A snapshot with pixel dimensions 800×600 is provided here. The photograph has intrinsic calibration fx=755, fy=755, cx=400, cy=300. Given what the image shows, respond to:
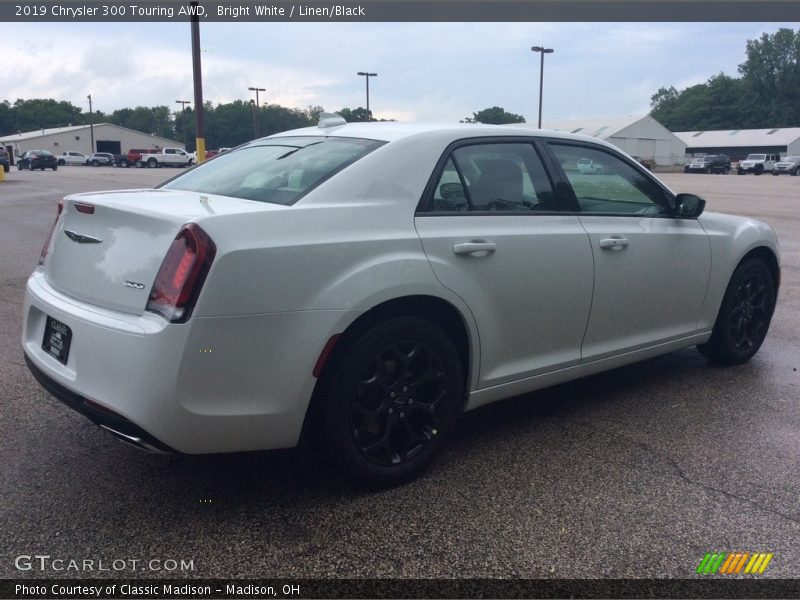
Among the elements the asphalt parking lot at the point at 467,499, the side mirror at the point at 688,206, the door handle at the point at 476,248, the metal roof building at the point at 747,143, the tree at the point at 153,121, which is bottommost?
the asphalt parking lot at the point at 467,499

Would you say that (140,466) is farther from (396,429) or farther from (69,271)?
(396,429)

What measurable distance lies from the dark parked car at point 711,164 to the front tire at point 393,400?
2379 inches

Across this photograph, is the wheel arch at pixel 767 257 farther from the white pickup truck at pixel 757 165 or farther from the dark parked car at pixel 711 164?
the white pickup truck at pixel 757 165

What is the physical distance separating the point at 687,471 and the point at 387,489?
55.7 inches

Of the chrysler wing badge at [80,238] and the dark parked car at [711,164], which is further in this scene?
the dark parked car at [711,164]

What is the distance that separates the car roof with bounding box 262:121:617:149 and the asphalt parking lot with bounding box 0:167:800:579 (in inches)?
61.1

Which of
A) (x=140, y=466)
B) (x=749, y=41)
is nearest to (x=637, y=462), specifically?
(x=140, y=466)

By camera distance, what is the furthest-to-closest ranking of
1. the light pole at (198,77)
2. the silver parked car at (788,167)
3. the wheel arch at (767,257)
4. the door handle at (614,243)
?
the silver parked car at (788,167), the light pole at (198,77), the wheel arch at (767,257), the door handle at (614,243)

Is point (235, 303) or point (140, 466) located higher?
point (235, 303)

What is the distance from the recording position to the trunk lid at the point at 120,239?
2.85 meters

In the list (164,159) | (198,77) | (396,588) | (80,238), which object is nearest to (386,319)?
(396,588)

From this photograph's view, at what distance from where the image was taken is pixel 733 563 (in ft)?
9.07

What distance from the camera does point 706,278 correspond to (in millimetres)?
4691

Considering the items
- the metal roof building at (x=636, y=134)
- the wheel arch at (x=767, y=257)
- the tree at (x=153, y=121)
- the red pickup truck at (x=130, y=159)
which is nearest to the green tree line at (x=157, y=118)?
the tree at (x=153, y=121)
